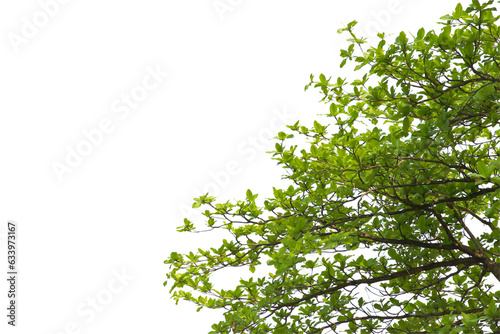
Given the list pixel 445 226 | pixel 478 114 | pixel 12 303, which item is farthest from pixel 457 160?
pixel 12 303

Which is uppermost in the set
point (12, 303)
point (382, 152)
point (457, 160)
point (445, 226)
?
point (12, 303)

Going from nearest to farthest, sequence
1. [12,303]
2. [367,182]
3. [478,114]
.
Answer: [478,114] → [367,182] → [12,303]

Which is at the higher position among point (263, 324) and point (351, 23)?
point (351, 23)

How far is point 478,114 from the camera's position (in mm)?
2684

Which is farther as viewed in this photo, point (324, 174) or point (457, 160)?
point (324, 174)

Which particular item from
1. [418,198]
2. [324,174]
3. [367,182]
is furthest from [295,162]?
[418,198]

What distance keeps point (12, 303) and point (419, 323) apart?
13.6 feet

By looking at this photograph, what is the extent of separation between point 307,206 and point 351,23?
1.16 meters

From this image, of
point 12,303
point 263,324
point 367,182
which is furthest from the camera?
point 12,303

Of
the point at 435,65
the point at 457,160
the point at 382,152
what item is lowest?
the point at 457,160

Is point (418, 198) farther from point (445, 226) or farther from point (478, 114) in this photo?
point (478, 114)

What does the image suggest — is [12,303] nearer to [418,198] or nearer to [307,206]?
[307,206]

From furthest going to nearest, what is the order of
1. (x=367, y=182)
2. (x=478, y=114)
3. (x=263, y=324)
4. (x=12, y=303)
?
(x=12, y=303) → (x=263, y=324) → (x=367, y=182) → (x=478, y=114)

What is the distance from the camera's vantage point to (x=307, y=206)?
9.70 feet
